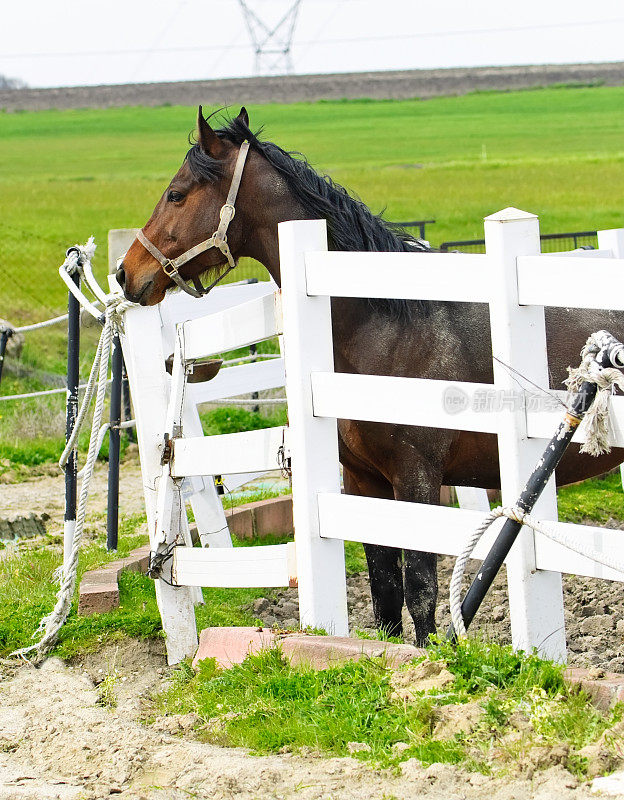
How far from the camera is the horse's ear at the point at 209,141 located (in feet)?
16.4

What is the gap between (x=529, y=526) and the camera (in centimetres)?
341

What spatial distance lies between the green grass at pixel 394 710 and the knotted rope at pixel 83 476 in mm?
1187

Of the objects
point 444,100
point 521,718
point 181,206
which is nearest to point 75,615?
point 181,206

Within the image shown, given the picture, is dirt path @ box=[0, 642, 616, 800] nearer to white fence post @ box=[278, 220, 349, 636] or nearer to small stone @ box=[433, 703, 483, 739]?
small stone @ box=[433, 703, 483, 739]

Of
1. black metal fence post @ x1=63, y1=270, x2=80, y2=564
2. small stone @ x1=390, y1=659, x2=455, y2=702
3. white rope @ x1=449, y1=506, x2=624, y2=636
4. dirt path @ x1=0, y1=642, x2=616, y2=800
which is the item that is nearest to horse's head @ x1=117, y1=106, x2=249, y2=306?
black metal fence post @ x1=63, y1=270, x2=80, y2=564

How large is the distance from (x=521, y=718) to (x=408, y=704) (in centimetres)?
37

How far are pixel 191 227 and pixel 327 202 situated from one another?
0.67 metres

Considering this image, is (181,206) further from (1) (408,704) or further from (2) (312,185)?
(1) (408,704)

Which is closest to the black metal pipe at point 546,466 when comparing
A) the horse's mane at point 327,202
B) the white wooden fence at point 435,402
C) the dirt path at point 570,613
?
the white wooden fence at point 435,402

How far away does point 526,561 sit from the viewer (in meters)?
3.60

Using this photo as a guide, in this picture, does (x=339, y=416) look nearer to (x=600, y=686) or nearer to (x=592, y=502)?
(x=600, y=686)

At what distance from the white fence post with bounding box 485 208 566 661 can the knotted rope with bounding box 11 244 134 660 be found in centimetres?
211

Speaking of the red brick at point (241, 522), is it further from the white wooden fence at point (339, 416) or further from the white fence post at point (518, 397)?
the white fence post at point (518, 397)

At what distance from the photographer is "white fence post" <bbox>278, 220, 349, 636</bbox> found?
4191 millimetres
